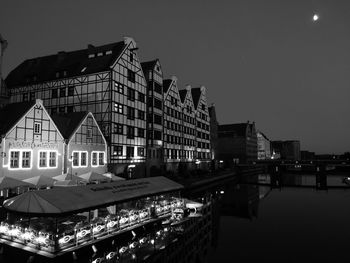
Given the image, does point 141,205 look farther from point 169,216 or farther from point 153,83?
point 153,83

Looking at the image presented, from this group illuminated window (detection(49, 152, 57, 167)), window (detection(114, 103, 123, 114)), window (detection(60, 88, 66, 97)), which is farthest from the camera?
window (detection(60, 88, 66, 97))

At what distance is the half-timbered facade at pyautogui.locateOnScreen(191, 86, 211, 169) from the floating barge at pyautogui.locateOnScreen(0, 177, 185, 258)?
54.7m

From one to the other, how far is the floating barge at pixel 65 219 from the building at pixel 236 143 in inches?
4143

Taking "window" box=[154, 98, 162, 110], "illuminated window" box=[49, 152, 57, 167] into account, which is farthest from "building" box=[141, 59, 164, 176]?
"illuminated window" box=[49, 152, 57, 167]

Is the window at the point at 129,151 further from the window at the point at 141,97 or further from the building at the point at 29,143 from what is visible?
the building at the point at 29,143

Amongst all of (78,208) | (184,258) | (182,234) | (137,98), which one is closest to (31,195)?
(78,208)

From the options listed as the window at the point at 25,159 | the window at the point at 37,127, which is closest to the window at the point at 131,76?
the window at the point at 37,127

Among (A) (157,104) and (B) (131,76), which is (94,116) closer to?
(B) (131,76)

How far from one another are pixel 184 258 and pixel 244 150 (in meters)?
112

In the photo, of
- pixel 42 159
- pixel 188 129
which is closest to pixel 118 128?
pixel 42 159

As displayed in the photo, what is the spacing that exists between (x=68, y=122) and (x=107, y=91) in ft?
28.6

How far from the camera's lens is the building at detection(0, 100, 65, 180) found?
3009cm

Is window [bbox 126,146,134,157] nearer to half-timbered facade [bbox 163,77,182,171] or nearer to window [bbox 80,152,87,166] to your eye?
window [bbox 80,152,87,166]

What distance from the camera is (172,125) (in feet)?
213
